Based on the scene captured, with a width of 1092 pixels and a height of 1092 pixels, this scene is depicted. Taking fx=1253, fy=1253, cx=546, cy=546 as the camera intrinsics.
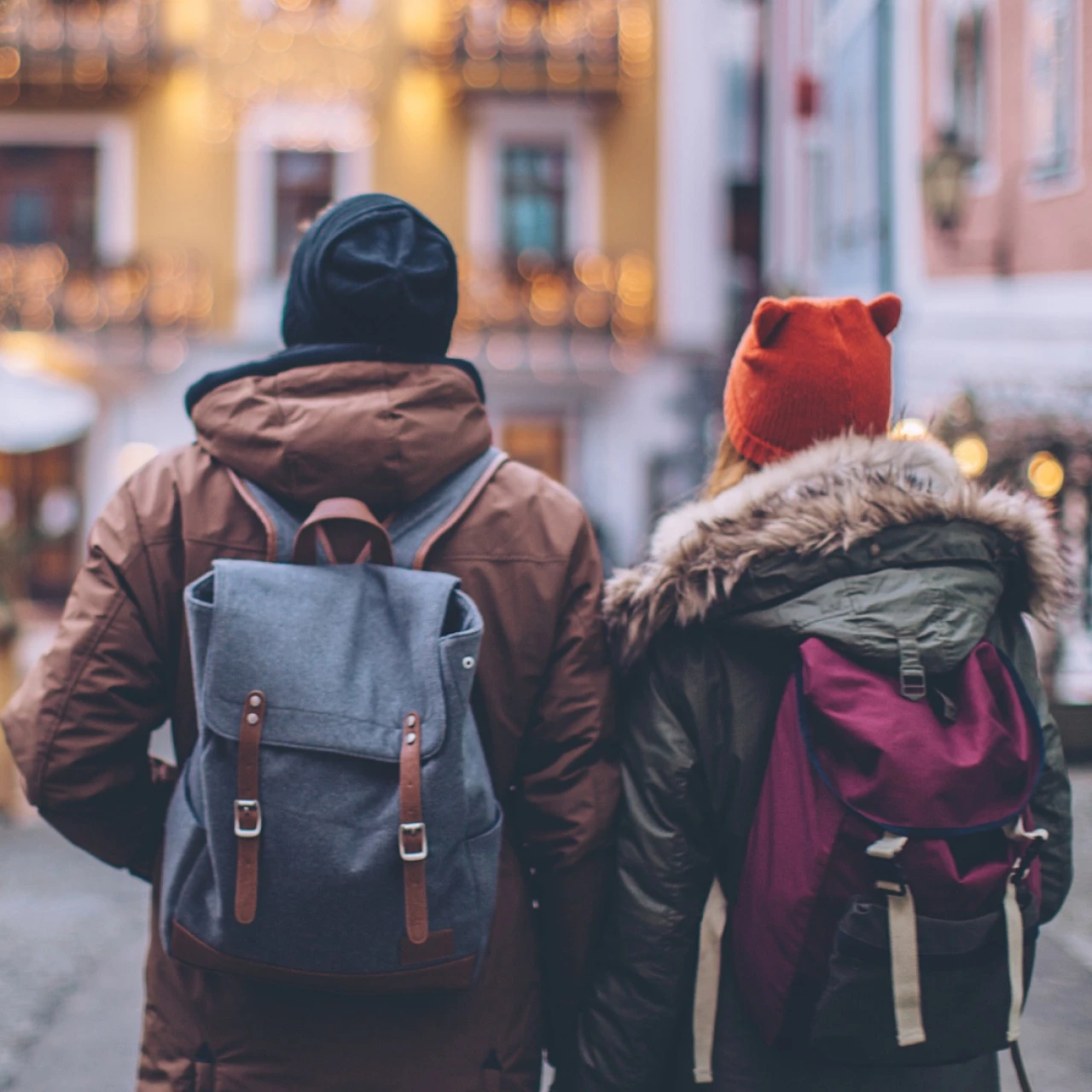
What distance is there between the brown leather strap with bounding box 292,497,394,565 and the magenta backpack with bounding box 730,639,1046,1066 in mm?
553

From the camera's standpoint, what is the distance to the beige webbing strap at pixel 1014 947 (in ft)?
5.22

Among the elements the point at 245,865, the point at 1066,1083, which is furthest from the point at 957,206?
the point at 245,865

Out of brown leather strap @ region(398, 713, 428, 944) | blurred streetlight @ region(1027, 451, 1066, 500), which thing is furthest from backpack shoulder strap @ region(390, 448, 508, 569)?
blurred streetlight @ region(1027, 451, 1066, 500)

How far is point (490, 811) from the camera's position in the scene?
1.59 m

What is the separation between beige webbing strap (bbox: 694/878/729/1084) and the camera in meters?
1.71

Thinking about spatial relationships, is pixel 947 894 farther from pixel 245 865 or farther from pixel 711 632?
pixel 245 865

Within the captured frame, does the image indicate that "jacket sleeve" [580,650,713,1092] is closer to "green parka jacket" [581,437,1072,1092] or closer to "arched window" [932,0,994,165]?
"green parka jacket" [581,437,1072,1092]

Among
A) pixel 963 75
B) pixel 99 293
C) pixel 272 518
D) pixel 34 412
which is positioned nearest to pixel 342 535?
pixel 272 518

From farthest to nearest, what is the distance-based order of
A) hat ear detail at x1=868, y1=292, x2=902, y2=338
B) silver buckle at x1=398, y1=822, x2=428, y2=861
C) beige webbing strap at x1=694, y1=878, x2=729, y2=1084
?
hat ear detail at x1=868, y1=292, x2=902, y2=338 → beige webbing strap at x1=694, y1=878, x2=729, y2=1084 → silver buckle at x1=398, y1=822, x2=428, y2=861

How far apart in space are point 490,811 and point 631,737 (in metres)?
0.28

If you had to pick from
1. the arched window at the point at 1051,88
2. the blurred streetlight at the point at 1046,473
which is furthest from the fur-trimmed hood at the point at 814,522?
the arched window at the point at 1051,88

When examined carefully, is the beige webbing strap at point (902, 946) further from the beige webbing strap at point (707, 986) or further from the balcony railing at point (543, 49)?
the balcony railing at point (543, 49)

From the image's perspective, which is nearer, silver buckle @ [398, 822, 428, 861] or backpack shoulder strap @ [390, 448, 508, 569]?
silver buckle @ [398, 822, 428, 861]

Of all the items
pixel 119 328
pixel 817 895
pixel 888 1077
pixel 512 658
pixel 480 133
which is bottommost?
pixel 888 1077
